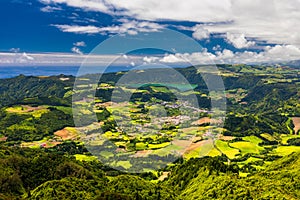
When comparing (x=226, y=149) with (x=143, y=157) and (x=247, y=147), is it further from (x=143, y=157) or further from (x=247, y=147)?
(x=143, y=157)

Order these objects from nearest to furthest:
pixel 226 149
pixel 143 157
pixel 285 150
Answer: pixel 143 157
pixel 226 149
pixel 285 150

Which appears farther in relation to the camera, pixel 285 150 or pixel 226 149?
pixel 285 150

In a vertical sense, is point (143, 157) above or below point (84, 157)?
above

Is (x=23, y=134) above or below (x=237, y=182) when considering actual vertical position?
below

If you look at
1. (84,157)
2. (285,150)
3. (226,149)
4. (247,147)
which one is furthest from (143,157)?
(285,150)

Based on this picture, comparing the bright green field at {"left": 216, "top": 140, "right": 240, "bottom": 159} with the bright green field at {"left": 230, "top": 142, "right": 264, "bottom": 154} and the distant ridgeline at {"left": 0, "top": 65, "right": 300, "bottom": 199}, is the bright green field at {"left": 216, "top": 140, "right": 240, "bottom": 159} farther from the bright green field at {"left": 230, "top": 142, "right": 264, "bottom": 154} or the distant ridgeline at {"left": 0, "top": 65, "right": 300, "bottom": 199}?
the bright green field at {"left": 230, "top": 142, "right": 264, "bottom": 154}

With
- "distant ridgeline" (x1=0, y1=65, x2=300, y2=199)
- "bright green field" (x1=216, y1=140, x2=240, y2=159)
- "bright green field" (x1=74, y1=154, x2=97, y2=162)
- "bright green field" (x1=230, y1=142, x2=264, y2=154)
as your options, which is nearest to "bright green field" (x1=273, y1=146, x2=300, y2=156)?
"distant ridgeline" (x1=0, y1=65, x2=300, y2=199)

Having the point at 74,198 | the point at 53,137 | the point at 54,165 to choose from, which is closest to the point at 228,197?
the point at 74,198

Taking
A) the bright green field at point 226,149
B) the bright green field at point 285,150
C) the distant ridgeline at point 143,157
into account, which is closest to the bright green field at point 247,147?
the distant ridgeline at point 143,157

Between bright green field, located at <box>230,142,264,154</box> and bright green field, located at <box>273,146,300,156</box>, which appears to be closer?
bright green field, located at <box>273,146,300,156</box>

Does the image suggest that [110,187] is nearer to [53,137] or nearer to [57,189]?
[57,189]

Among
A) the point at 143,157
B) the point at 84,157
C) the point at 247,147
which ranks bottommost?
the point at 247,147
